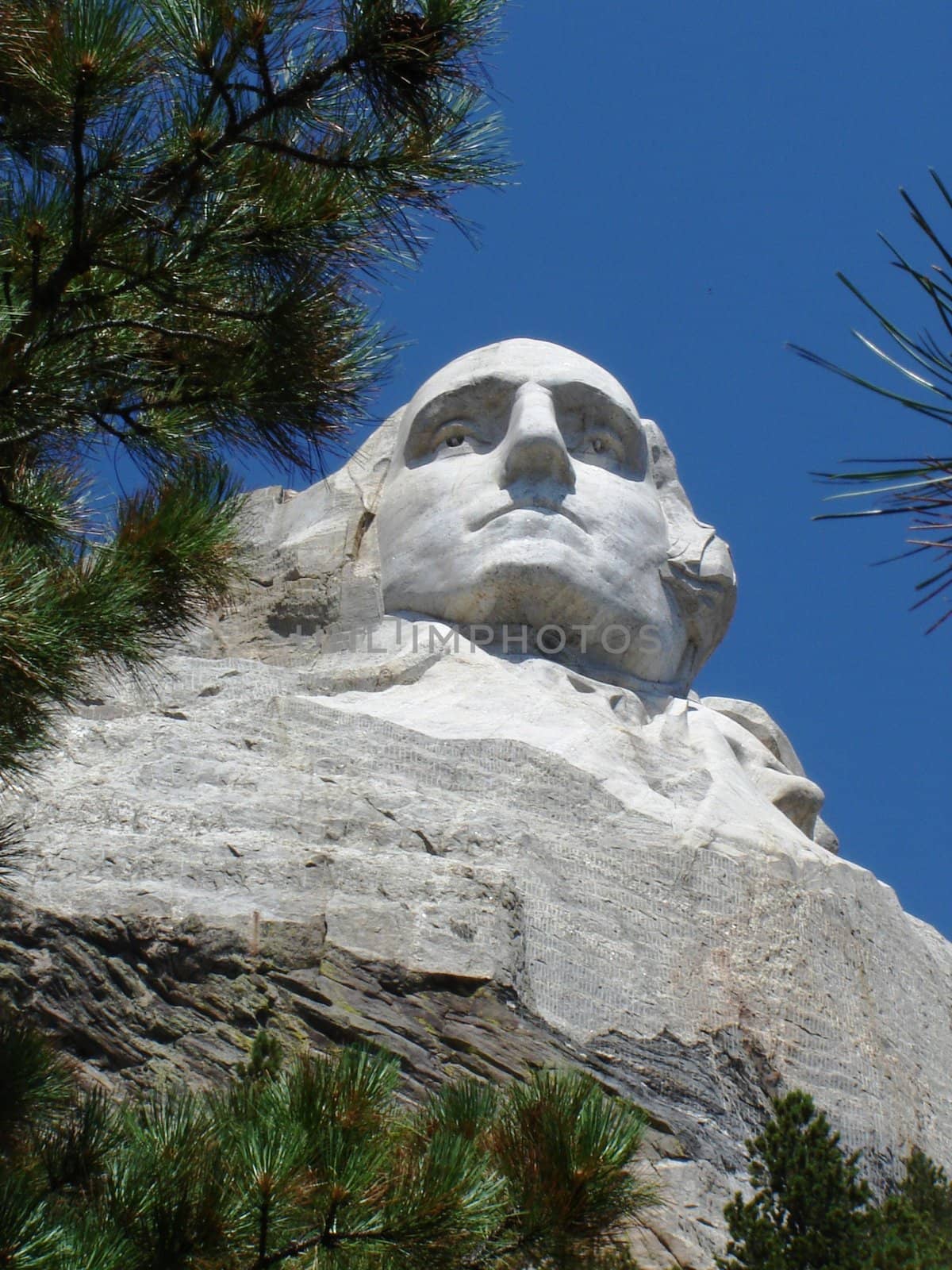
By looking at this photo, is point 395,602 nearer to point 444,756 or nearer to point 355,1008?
point 444,756

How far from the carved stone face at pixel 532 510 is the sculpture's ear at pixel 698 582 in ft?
0.19

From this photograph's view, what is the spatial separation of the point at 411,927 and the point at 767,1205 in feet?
4.23

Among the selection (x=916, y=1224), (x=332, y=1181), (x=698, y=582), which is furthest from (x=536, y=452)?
(x=332, y=1181)

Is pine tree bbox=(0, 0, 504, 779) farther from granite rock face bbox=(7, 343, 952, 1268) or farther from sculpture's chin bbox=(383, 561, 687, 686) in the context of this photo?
sculpture's chin bbox=(383, 561, 687, 686)

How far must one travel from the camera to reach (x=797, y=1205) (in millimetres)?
5605

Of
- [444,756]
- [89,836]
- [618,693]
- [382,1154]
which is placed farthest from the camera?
[618,693]

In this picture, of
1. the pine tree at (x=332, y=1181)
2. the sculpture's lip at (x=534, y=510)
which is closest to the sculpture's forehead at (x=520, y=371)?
the sculpture's lip at (x=534, y=510)

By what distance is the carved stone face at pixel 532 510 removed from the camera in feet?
27.5

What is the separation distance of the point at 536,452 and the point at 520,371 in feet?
1.75

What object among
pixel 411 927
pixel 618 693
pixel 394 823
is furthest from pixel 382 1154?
pixel 618 693

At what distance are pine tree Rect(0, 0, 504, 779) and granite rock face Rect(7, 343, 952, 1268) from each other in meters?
0.48

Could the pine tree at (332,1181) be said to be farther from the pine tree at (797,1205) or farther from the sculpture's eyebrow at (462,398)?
the sculpture's eyebrow at (462,398)

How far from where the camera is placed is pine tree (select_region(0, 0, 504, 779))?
212 inches

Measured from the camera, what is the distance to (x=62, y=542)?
5500mm
